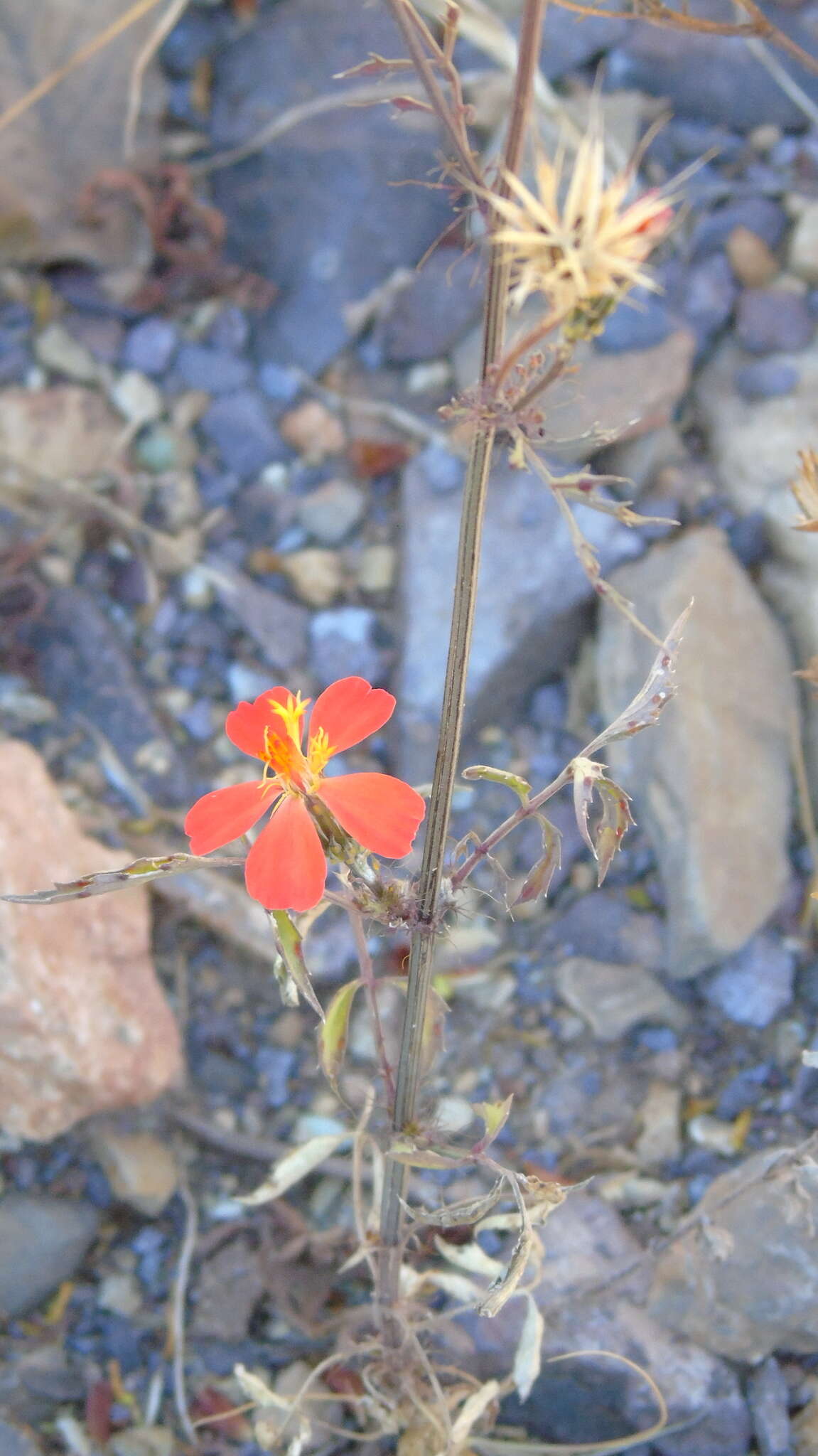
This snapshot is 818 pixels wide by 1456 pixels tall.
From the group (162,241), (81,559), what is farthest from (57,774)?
(162,241)

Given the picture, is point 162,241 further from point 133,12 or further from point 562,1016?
point 562,1016

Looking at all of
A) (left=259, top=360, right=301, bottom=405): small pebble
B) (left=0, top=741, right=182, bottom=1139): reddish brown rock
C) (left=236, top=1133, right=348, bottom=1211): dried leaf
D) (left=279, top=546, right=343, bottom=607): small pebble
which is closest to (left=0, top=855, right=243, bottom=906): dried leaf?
(left=236, top=1133, right=348, bottom=1211): dried leaf

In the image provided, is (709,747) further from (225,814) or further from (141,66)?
(141,66)

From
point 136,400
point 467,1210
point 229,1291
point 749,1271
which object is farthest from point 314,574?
point 467,1210

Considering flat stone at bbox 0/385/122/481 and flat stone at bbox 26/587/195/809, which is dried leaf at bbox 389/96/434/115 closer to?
flat stone at bbox 26/587/195/809

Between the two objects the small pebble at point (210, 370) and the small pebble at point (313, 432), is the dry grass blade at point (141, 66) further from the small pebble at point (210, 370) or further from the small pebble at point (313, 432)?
the small pebble at point (313, 432)

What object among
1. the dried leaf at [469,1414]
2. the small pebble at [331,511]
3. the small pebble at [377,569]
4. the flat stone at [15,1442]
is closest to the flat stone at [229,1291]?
the flat stone at [15,1442]
